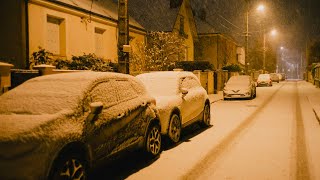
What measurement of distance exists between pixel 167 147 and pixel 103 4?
56.6 ft

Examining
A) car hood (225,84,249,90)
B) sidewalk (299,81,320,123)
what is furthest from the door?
car hood (225,84,249,90)

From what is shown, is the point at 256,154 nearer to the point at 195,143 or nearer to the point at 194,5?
the point at 195,143

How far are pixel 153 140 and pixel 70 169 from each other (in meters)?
3.00

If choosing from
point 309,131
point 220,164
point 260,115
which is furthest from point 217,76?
point 220,164

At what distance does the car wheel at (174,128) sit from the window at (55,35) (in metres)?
10.2

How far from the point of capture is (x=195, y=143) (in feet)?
31.1

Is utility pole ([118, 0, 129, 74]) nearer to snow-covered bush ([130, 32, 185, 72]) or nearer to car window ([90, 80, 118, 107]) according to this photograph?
car window ([90, 80, 118, 107])

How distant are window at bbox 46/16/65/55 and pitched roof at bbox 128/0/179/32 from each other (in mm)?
14263

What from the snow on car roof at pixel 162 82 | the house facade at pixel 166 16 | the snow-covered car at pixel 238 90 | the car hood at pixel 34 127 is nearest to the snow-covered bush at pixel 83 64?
the snow on car roof at pixel 162 82

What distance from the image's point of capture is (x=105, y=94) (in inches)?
252

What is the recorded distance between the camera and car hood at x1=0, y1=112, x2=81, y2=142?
189 inches

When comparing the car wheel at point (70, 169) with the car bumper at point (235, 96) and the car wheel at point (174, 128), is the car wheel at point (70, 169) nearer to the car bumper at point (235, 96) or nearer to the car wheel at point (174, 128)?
the car wheel at point (174, 128)

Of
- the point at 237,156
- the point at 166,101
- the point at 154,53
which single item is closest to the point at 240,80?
the point at 154,53

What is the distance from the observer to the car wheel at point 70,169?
488 centimetres
